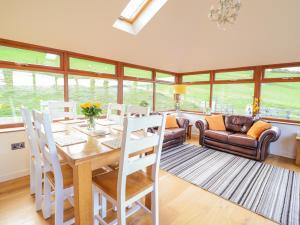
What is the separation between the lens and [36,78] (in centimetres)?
291

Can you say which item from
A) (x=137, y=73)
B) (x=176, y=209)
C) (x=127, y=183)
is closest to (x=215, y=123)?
(x=137, y=73)

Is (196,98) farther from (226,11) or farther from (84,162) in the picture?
(84,162)

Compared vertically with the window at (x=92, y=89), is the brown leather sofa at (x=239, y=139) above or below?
below

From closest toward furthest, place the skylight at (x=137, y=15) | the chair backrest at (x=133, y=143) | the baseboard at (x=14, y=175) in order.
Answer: the chair backrest at (x=133, y=143), the baseboard at (x=14, y=175), the skylight at (x=137, y=15)

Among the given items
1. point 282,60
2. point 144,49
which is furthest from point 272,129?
point 144,49

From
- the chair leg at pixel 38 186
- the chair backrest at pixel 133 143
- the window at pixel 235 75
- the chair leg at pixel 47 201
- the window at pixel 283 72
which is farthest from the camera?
the window at pixel 235 75

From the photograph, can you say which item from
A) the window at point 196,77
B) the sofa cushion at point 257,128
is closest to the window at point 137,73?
the window at point 196,77

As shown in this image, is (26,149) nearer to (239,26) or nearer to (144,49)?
(144,49)

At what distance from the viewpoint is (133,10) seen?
126 inches

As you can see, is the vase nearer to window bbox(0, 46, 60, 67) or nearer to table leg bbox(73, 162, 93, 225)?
table leg bbox(73, 162, 93, 225)

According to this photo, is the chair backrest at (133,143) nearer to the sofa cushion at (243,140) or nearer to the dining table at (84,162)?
the dining table at (84,162)

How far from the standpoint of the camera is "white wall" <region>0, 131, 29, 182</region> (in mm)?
2396

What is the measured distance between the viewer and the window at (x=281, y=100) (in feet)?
12.3

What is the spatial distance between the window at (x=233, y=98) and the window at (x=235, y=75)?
21 cm
